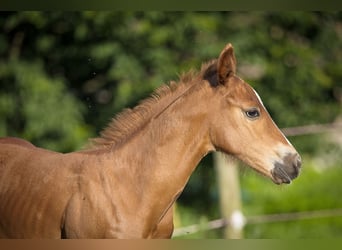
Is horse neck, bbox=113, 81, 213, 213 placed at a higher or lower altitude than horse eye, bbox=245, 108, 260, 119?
lower

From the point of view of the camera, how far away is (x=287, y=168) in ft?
9.13

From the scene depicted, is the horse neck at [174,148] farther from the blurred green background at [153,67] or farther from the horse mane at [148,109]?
the blurred green background at [153,67]

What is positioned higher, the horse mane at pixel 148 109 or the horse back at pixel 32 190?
the horse mane at pixel 148 109

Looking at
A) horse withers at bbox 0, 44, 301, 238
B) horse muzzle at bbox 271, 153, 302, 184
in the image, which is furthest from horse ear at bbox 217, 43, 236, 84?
horse muzzle at bbox 271, 153, 302, 184

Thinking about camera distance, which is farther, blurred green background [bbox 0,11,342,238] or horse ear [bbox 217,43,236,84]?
blurred green background [bbox 0,11,342,238]

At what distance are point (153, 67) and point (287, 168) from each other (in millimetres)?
2924

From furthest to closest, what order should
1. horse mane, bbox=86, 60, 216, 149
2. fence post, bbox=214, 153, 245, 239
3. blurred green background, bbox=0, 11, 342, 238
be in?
blurred green background, bbox=0, 11, 342, 238 → fence post, bbox=214, 153, 245, 239 → horse mane, bbox=86, 60, 216, 149

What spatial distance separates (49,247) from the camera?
2.77 m

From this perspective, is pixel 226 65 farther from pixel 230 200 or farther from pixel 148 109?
pixel 230 200

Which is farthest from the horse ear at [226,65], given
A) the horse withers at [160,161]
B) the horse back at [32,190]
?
the horse back at [32,190]

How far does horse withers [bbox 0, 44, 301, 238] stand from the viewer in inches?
107

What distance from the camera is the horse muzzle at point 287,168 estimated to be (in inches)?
109

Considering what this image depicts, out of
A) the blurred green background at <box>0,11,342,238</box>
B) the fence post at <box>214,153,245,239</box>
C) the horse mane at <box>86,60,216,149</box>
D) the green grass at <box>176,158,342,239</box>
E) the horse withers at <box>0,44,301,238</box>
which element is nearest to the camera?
the horse withers at <box>0,44,301,238</box>

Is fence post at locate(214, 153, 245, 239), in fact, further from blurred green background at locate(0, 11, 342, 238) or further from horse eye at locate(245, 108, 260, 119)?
horse eye at locate(245, 108, 260, 119)
